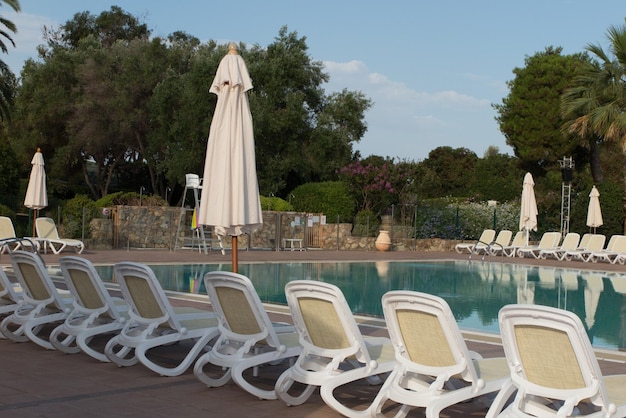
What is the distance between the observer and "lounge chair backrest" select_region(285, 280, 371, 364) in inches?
203

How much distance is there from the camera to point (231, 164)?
27.8ft

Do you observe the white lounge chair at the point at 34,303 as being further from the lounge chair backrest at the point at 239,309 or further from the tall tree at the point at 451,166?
the tall tree at the point at 451,166

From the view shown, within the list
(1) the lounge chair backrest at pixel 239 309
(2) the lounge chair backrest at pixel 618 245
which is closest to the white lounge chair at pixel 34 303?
(1) the lounge chair backrest at pixel 239 309

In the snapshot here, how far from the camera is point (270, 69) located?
34.4 m

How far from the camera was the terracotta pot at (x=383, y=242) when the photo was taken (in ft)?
93.2

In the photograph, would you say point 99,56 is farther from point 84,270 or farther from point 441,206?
point 84,270

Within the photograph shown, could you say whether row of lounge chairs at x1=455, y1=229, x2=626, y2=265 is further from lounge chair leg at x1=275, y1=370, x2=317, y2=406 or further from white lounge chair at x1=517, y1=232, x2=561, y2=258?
lounge chair leg at x1=275, y1=370, x2=317, y2=406

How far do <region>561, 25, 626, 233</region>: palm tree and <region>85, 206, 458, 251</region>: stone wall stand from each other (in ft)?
21.3

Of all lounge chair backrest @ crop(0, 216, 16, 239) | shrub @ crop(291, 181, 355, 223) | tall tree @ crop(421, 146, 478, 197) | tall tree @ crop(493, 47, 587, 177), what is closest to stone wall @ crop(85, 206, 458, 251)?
shrub @ crop(291, 181, 355, 223)

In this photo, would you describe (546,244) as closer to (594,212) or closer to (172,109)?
(594,212)

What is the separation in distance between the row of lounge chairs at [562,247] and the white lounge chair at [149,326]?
63.0 ft

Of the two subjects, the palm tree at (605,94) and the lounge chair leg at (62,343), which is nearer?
the lounge chair leg at (62,343)

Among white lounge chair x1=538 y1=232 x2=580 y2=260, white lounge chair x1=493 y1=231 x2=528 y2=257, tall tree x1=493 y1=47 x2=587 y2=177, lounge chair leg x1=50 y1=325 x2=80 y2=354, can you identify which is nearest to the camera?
lounge chair leg x1=50 y1=325 x2=80 y2=354

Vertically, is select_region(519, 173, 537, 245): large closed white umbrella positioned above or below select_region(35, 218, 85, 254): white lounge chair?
above
